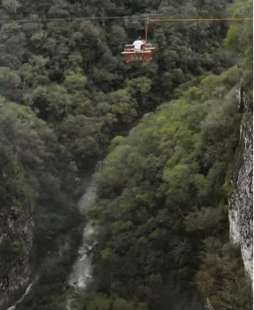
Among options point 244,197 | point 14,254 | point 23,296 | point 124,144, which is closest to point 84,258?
point 23,296

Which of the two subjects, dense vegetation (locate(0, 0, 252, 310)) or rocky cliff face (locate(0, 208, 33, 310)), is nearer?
dense vegetation (locate(0, 0, 252, 310))

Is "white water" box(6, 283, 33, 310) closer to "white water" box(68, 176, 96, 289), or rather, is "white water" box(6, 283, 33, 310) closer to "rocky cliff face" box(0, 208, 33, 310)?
"rocky cliff face" box(0, 208, 33, 310)

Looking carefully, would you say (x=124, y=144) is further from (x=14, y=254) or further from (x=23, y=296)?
(x=23, y=296)

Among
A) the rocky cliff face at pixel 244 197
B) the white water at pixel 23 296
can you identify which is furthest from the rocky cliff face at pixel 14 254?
the rocky cliff face at pixel 244 197

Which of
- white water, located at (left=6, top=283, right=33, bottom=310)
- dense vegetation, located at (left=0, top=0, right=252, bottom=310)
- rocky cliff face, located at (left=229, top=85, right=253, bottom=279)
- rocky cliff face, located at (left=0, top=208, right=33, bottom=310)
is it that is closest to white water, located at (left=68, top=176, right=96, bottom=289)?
dense vegetation, located at (left=0, top=0, right=252, bottom=310)

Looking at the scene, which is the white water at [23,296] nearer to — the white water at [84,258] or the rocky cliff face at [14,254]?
the rocky cliff face at [14,254]

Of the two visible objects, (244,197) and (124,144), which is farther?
(124,144)

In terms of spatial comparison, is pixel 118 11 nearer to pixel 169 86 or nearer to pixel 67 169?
pixel 169 86
